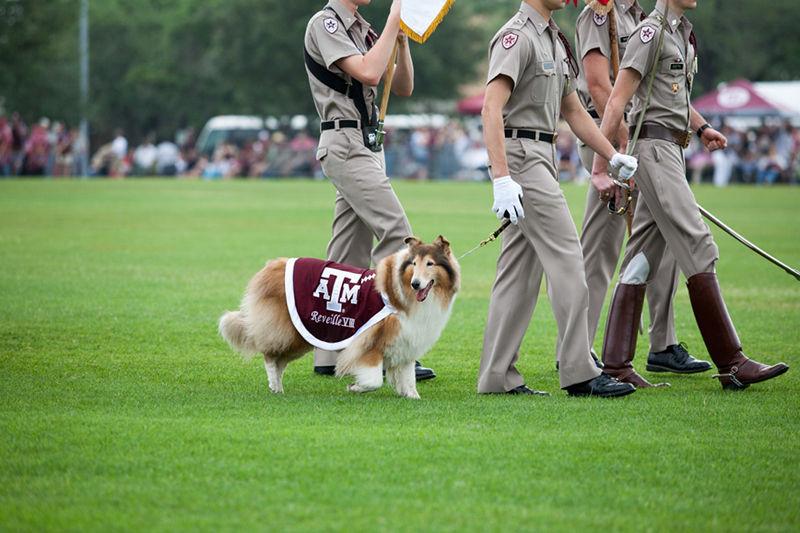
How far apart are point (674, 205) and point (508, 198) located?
138 cm

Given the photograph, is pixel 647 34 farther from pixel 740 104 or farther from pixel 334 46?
pixel 740 104

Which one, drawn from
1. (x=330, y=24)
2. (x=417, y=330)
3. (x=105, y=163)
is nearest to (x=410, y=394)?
(x=417, y=330)

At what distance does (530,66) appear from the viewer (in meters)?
7.87

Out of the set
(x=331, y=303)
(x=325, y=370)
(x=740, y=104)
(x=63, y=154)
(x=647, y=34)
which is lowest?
(x=63, y=154)

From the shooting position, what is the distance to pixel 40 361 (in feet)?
30.0

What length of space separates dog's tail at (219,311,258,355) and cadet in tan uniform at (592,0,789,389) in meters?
2.43

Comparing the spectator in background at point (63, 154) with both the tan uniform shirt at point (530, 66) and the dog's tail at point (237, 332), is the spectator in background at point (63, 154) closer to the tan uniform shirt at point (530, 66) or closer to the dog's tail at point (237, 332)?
the dog's tail at point (237, 332)

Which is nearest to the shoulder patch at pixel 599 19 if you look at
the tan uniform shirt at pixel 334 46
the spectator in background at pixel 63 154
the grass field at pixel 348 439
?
the tan uniform shirt at pixel 334 46

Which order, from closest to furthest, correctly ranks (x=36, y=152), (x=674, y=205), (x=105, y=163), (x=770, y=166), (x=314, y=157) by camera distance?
(x=674, y=205), (x=314, y=157), (x=770, y=166), (x=36, y=152), (x=105, y=163)

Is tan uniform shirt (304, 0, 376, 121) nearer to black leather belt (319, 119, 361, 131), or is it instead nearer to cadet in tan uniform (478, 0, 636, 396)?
black leather belt (319, 119, 361, 131)

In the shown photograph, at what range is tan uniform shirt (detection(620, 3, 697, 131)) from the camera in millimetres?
8359

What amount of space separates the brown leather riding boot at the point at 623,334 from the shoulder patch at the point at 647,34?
1.69 meters

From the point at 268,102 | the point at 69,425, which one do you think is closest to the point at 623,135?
the point at 69,425

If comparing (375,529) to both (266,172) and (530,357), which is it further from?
(266,172)
